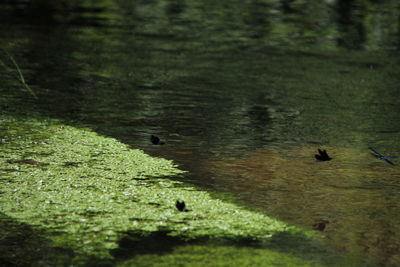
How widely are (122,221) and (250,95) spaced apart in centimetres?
289

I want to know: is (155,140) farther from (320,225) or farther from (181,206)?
(320,225)

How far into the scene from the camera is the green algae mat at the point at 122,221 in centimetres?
280

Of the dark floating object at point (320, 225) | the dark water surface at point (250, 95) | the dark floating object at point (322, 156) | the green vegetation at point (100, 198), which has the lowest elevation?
the dark water surface at point (250, 95)

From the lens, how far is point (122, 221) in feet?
10.3

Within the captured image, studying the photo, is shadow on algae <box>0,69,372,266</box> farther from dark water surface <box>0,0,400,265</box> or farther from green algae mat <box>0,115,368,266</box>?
dark water surface <box>0,0,400,265</box>

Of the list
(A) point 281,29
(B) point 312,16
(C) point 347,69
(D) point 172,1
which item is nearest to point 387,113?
(C) point 347,69

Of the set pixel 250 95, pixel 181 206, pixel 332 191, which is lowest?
pixel 250 95

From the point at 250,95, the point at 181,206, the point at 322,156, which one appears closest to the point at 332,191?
the point at 322,156

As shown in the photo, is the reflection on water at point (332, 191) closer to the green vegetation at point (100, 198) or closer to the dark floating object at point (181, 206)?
the green vegetation at point (100, 198)

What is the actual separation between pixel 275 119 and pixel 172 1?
6846 mm

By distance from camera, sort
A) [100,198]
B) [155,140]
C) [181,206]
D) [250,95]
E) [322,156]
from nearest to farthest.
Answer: [181,206] < [100,198] < [322,156] < [155,140] < [250,95]

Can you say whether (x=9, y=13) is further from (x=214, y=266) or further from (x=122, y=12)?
(x=214, y=266)

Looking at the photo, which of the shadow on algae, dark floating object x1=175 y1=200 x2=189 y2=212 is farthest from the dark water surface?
dark floating object x1=175 y1=200 x2=189 y2=212

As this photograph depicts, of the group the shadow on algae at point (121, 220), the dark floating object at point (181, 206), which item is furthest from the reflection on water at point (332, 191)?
the dark floating object at point (181, 206)
